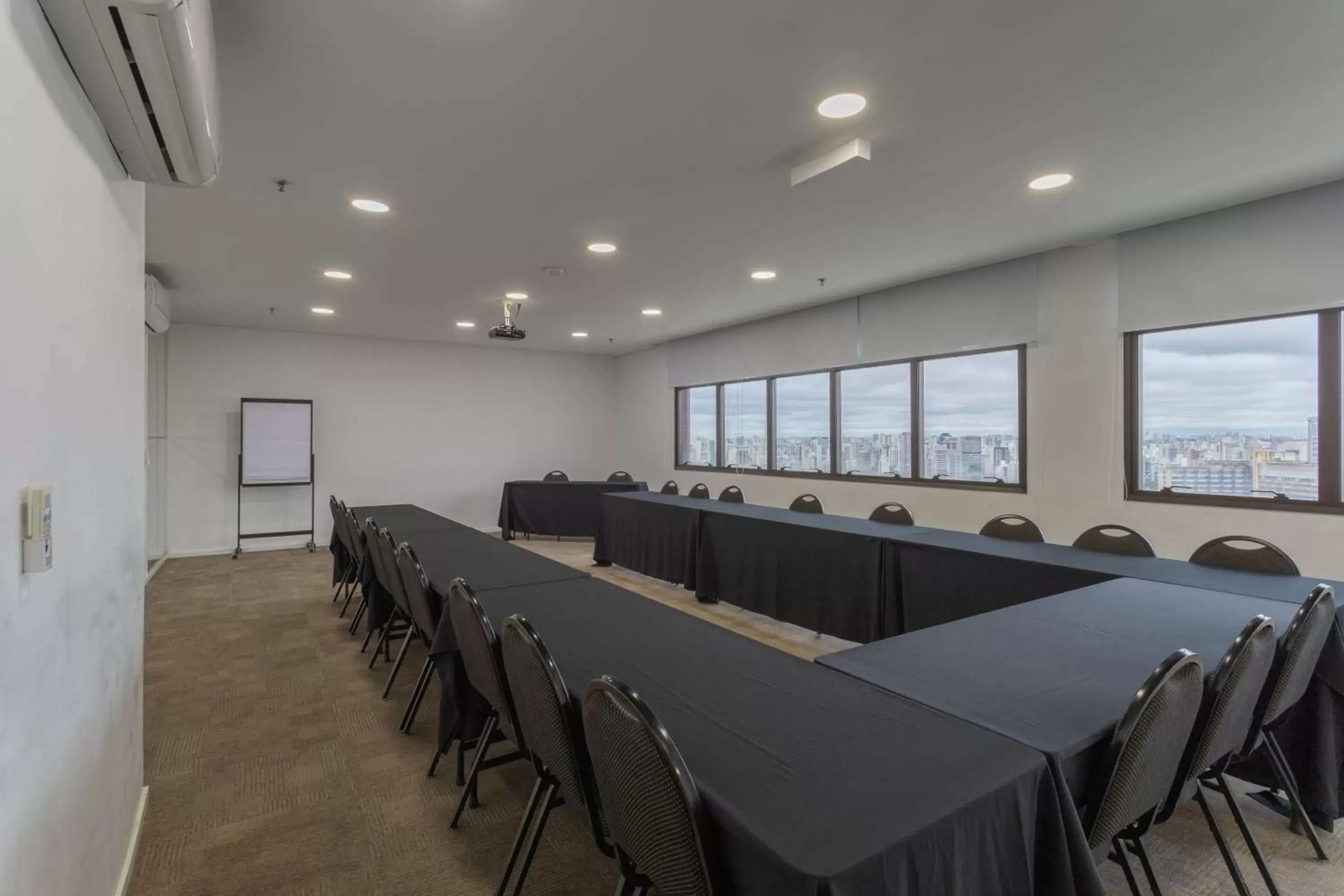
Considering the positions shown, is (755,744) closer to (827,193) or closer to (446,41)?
(446,41)

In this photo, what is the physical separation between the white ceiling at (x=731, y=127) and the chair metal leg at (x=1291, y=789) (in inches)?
90.5

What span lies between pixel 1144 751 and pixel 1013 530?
2767 millimetres

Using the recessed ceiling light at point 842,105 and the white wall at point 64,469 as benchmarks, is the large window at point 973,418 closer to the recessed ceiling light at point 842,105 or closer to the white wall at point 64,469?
the recessed ceiling light at point 842,105

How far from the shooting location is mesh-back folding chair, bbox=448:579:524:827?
1.86m

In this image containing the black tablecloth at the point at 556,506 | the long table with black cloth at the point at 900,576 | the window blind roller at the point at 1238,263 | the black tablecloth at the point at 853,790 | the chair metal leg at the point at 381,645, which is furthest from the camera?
the black tablecloth at the point at 556,506

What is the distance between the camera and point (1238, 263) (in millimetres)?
3750

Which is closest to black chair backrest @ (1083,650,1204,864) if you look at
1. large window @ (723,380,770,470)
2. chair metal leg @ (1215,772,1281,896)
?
chair metal leg @ (1215,772,1281,896)

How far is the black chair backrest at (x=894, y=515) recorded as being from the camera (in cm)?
453

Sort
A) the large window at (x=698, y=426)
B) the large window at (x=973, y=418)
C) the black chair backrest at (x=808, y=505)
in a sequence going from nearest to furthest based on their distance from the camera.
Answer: the large window at (x=973, y=418)
the black chair backrest at (x=808, y=505)
the large window at (x=698, y=426)

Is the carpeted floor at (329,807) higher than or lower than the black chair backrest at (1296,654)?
lower

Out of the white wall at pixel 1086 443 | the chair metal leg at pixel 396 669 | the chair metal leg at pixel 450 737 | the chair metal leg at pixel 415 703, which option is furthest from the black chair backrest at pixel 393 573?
the white wall at pixel 1086 443

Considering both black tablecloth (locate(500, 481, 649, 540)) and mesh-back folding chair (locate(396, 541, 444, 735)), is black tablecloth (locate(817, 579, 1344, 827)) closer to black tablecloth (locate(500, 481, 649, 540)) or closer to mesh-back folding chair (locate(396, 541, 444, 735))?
mesh-back folding chair (locate(396, 541, 444, 735))

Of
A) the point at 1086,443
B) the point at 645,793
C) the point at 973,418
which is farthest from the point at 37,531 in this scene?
the point at 973,418

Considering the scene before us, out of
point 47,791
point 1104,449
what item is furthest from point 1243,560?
point 47,791
